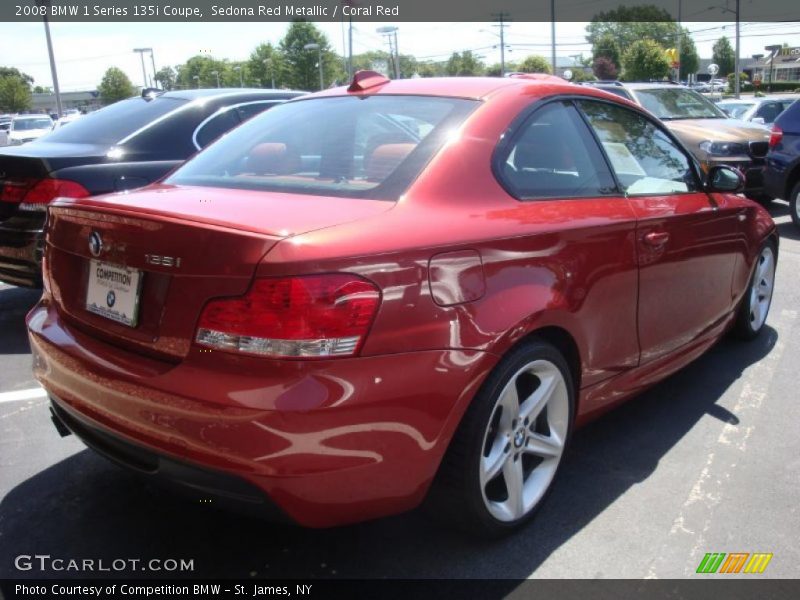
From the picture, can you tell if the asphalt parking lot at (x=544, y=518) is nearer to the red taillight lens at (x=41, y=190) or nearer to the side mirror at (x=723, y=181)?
the side mirror at (x=723, y=181)

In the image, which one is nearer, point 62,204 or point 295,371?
point 295,371

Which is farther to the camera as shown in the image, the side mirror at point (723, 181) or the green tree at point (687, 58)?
the green tree at point (687, 58)

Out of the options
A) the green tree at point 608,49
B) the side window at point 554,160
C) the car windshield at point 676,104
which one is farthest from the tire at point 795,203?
the green tree at point 608,49

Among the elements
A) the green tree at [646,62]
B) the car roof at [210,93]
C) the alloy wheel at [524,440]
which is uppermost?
the green tree at [646,62]

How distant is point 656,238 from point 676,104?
8833 millimetres

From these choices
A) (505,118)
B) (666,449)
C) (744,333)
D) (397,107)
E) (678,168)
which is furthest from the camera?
(744,333)

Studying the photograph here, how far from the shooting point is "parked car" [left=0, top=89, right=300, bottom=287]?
466 centimetres

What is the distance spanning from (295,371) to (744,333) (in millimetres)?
3777

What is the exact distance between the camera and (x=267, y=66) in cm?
8619

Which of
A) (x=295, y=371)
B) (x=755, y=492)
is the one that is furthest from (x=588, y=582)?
(x=295, y=371)

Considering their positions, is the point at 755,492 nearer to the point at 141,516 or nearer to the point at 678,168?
the point at 678,168

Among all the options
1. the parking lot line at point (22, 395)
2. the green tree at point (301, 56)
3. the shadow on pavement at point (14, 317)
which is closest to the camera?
the parking lot line at point (22, 395)

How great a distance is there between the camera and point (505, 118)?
271 cm

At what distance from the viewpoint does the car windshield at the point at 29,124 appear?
32237 mm
